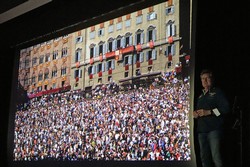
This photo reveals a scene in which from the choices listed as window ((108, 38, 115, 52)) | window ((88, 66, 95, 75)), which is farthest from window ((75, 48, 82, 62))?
window ((108, 38, 115, 52))

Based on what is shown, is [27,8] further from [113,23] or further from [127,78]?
[127,78]

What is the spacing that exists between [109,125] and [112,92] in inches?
13.1

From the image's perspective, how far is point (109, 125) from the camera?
13.1 ft

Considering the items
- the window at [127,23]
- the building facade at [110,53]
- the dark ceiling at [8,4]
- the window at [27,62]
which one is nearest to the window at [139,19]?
the building facade at [110,53]

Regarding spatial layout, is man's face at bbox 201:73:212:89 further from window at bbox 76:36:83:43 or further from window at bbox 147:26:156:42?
window at bbox 76:36:83:43

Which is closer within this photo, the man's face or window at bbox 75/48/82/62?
the man's face

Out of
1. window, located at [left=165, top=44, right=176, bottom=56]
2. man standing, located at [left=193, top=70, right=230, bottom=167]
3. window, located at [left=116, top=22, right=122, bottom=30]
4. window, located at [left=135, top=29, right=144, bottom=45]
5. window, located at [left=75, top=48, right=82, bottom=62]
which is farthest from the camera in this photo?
window, located at [left=75, top=48, right=82, bottom=62]

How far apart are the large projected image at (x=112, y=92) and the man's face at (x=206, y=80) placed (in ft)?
0.65

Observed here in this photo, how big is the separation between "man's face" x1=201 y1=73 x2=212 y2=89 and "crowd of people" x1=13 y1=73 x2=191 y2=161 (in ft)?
0.81

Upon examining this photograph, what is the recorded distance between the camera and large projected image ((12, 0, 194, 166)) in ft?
11.2

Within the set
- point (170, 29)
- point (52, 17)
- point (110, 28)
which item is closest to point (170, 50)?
point (170, 29)

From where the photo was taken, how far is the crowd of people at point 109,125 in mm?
3375

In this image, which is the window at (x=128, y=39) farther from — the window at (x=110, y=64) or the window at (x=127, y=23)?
the window at (x=110, y=64)

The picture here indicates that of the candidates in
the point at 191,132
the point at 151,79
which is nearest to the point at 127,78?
the point at 151,79
